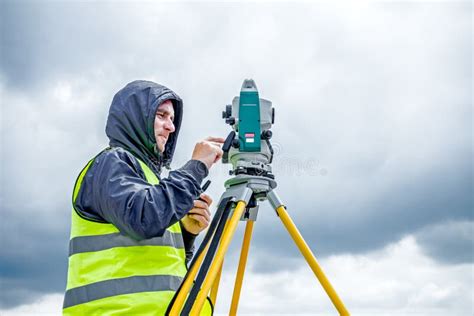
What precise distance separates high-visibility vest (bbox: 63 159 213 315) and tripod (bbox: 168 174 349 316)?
120mm

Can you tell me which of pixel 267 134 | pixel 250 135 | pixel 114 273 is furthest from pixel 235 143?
pixel 114 273

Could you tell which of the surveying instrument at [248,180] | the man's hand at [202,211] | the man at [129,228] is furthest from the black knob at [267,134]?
the man's hand at [202,211]

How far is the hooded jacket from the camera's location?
2.47 m

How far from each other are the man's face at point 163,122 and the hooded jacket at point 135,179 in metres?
0.04

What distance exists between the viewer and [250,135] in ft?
10.7

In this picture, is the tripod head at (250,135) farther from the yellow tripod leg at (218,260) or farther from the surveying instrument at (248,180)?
the yellow tripod leg at (218,260)

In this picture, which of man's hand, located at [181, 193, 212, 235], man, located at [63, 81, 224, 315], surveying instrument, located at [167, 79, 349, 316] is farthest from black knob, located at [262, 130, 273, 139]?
man's hand, located at [181, 193, 212, 235]

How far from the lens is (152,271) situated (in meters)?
2.69

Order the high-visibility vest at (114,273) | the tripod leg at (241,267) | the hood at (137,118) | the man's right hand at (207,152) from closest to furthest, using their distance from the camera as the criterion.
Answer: the high-visibility vest at (114,273) → the man's right hand at (207,152) → the hood at (137,118) → the tripod leg at (241,267)

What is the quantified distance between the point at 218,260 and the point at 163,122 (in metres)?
0.93

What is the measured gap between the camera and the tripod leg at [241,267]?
3502 millimetres

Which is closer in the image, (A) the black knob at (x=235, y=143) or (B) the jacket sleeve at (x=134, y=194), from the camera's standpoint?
(B) the jacket sleeve at (x=134, y=194)

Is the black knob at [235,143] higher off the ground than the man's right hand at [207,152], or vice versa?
the black knob at [235,143]

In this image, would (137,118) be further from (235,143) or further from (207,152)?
(235,143)
